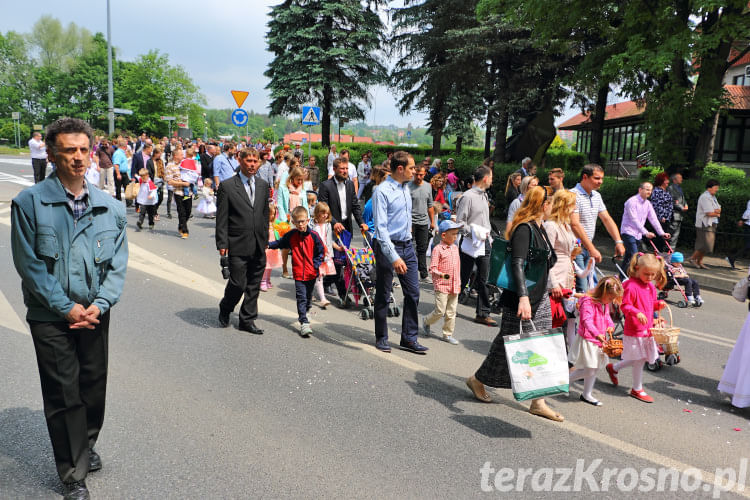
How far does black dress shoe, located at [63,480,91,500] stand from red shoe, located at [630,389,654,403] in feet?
14.4

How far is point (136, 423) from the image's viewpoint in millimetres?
4207

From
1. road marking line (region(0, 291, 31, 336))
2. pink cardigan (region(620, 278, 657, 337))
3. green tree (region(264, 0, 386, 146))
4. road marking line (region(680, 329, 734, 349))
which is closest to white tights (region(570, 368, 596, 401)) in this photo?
pink cardigan (region(620, 278, 657, 337))

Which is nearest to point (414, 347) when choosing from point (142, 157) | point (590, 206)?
point (590, 206)

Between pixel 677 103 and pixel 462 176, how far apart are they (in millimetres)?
7730

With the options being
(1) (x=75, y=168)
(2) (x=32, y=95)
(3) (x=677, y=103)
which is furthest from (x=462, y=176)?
(2) (x=32, y=95)

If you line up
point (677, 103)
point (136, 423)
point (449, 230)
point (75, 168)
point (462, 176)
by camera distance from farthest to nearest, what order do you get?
point (462, 176) < point (677, 103) < point (449, 230) < point (136, 423) < point (75, 168)

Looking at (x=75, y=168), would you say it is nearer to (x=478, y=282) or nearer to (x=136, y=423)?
(x=136, y=423)

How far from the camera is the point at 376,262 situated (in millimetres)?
5984

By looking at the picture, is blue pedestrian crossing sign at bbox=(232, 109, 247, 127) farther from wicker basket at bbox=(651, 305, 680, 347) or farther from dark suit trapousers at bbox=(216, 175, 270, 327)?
wicker basket at bbox=(651, 305, 680, 347)

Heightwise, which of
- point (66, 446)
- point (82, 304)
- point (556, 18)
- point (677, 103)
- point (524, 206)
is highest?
point (556, 18)

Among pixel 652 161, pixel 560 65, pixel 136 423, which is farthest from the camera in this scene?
pixel 560 65

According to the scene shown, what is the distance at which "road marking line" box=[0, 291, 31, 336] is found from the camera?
246 inches

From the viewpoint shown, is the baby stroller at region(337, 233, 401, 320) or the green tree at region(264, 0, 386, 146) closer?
the baby stroller at region(337, 233, 401, 320)

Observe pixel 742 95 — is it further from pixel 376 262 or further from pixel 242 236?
pixel 242 236
